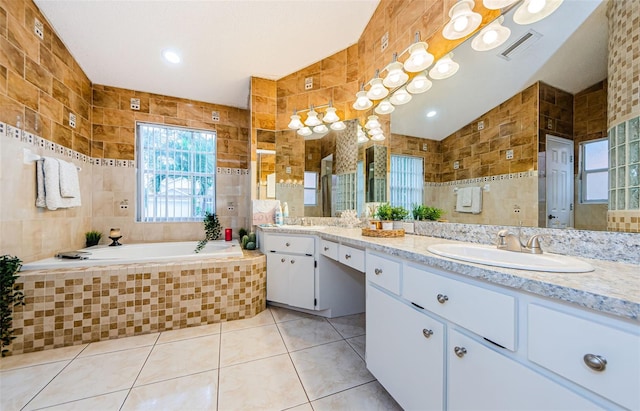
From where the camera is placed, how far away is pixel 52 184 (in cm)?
209

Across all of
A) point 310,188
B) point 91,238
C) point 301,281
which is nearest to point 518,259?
point 301,281

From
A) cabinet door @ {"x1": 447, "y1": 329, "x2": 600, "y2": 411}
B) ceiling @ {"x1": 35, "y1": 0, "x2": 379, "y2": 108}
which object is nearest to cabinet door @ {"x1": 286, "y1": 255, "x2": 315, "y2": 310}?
Result: cabinet door @ {"x1": 447, "y1": 329, "x2": 600, "y2": 411}

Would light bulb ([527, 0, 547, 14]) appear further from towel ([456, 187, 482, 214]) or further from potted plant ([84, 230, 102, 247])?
potted plant ([84, 230, 102, 247])

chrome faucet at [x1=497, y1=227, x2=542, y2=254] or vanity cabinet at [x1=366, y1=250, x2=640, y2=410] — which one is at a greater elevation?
chrome faucet at [x1=497, y1=227, x2=542, y2=254]

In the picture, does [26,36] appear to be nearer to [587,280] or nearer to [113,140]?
[113,140]

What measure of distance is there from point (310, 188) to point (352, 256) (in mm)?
1305

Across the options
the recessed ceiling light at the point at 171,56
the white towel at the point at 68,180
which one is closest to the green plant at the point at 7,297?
the white towel at the point at 68,180

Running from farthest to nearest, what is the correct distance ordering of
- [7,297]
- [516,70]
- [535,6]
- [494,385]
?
[7,297], [516,70], [535,6], [494,385]

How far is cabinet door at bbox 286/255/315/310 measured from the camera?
6.98ft

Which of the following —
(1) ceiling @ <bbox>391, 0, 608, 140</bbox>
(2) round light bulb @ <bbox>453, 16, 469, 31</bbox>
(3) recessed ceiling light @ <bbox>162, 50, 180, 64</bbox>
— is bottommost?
(1) ceiling @ <bbox>391, 0, 608, 140</bbox>

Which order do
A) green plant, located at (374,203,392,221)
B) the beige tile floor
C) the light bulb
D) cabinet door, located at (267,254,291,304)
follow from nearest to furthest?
the light bulb → the beige tile floor → green plant, located at (374,203,392,221) → cabinet door, located at (267,254,291,304)

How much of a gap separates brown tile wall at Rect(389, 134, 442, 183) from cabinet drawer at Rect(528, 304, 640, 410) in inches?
43.1

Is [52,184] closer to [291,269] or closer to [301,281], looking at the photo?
[291,269]

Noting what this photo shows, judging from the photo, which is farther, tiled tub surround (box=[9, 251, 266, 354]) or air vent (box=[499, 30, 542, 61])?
tiled tub surround (box=[9, 251, 266, 354])
